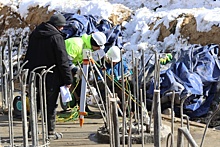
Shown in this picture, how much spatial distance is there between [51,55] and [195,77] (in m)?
3.97

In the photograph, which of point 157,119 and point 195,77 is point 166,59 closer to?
point 195,77

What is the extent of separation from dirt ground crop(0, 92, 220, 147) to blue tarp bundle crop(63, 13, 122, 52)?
3.66 m

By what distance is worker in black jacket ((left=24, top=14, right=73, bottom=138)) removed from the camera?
23.1ft

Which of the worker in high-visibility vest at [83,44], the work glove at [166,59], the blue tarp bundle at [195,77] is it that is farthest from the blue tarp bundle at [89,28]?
the worker in high-visibility vest at [83,44]

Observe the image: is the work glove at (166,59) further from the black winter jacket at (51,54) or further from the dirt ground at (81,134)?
the black winter jacket at (51,54)

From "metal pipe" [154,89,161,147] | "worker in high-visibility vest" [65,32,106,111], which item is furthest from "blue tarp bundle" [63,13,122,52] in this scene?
→ "metal pipe" [154,89,161,147]

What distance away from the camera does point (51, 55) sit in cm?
709

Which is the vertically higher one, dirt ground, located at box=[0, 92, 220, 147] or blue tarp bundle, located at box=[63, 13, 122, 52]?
blue tarp bundle, located at box=[63, 13, 122, 52]

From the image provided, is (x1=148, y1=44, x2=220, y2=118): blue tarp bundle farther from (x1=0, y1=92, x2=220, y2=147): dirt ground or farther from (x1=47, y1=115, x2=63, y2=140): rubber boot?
(x1=47, y1=115, x2=63, y2=140): rubber boot


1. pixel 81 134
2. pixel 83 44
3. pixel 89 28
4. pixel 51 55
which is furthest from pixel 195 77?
pixel 51 55

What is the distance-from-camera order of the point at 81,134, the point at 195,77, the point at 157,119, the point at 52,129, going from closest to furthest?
the point at 157,119
the point at 52,129
the point at 81,134
the point at 195,77

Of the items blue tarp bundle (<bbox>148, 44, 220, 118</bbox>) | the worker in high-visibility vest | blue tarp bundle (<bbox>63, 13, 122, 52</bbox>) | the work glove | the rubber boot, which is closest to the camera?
the rubber boot

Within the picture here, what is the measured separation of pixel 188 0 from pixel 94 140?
10350 millimetres

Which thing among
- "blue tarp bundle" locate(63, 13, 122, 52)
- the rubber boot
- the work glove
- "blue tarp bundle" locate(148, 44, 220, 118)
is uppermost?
"blue tarp bundle" locate(63, 13, 122, 52)
